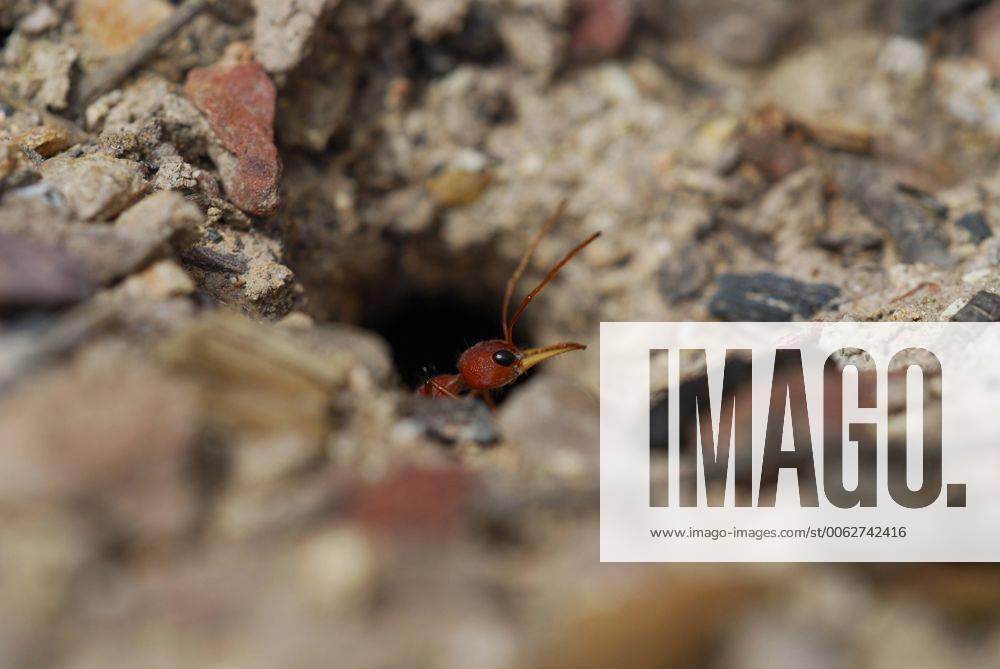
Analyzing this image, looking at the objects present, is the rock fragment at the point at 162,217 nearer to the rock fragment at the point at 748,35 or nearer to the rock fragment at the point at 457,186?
the rock fragment at the point at 457,186

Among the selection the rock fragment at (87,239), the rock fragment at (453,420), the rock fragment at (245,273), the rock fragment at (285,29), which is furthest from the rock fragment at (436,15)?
the rock fragment at (453,420)

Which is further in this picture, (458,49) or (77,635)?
(458,49)

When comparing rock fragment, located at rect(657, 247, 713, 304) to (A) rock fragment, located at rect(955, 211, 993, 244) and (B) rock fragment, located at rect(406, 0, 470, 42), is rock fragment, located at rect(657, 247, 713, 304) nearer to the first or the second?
(A) rock fragment, located at rect(955, 211, 993, 244)

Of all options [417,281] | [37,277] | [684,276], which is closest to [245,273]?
[37,277]

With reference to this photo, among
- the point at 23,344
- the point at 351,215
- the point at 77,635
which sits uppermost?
the point at 351,215

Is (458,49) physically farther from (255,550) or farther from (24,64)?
(255,550)

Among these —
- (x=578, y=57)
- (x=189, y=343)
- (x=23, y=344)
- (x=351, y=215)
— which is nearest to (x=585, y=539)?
(x=189, y=343)
